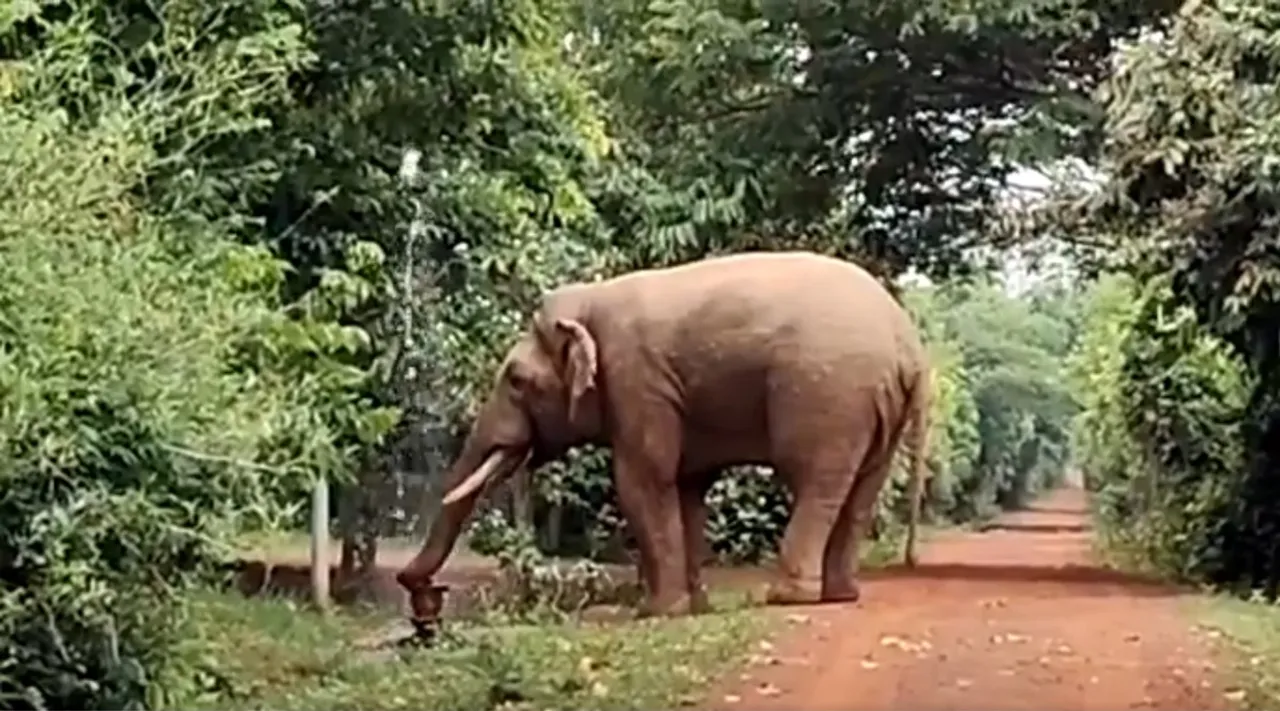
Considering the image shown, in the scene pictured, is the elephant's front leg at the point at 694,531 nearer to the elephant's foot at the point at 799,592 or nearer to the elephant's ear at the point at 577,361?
the elephant's foot at the point at 799,592

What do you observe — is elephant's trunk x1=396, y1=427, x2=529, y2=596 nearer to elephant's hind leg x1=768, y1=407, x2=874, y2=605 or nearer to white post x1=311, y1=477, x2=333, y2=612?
white post x1=311, y1=477, x2=333, y2=612

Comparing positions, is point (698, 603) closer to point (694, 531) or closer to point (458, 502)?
point (694, 531)

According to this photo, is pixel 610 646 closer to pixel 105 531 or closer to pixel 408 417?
pixel 105 531

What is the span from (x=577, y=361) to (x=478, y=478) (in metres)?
0.89

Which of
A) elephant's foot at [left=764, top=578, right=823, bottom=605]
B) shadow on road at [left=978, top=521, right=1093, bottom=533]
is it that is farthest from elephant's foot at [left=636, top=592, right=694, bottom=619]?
shadow on road at [left=978, top=521, right=1093, bottom=533]

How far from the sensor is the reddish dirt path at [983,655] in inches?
322

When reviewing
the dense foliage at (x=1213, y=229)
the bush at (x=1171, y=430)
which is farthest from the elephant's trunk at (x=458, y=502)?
the bush at (x=1171, y=430)

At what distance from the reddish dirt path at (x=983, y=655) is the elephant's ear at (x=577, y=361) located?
170 centimetres

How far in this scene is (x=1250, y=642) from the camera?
1031 cm

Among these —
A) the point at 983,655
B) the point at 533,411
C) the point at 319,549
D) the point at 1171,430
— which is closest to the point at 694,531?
the point at 533,411

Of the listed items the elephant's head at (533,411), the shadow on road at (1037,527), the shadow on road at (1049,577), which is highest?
the elephant's head at (533,411)

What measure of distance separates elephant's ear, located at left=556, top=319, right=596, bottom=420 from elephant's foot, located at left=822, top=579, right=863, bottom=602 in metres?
1.73

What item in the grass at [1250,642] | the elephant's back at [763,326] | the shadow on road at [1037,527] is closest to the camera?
the grass at [1250,642]

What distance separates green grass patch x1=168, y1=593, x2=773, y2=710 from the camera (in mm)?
8141
